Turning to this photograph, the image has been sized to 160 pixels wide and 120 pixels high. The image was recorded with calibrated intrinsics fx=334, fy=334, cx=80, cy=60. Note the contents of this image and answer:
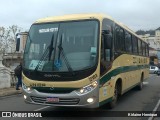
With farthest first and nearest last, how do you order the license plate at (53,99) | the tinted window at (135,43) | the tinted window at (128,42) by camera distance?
the tinted window at (135,43) < the tinted window at (128,42) < the license plate at (53,99)

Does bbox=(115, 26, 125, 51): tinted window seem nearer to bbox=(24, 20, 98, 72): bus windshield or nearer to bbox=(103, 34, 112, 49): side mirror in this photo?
bbox=(103, 34, 112, 49): side mirror

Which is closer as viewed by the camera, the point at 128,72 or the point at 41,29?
the point at 41,29

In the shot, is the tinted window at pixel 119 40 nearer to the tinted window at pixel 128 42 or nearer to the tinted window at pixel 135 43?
the tinted window at pixel 128 42

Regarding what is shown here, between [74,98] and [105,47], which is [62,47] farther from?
[74,98]

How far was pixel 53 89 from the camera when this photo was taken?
9.38 m

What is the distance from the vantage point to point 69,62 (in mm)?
9367

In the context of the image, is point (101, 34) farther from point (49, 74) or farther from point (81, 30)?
point (49, 74)

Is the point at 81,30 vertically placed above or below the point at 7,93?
above

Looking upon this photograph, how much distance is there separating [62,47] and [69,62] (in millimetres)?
556

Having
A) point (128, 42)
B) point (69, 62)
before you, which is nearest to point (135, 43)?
point (128, 42)

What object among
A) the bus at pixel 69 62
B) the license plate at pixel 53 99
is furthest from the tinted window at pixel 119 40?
the license plate at pixel 53 99

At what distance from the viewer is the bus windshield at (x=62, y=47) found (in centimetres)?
940

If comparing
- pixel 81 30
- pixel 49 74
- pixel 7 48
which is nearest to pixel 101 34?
pixel 81 30

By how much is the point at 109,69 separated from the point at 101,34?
52.1 inches
